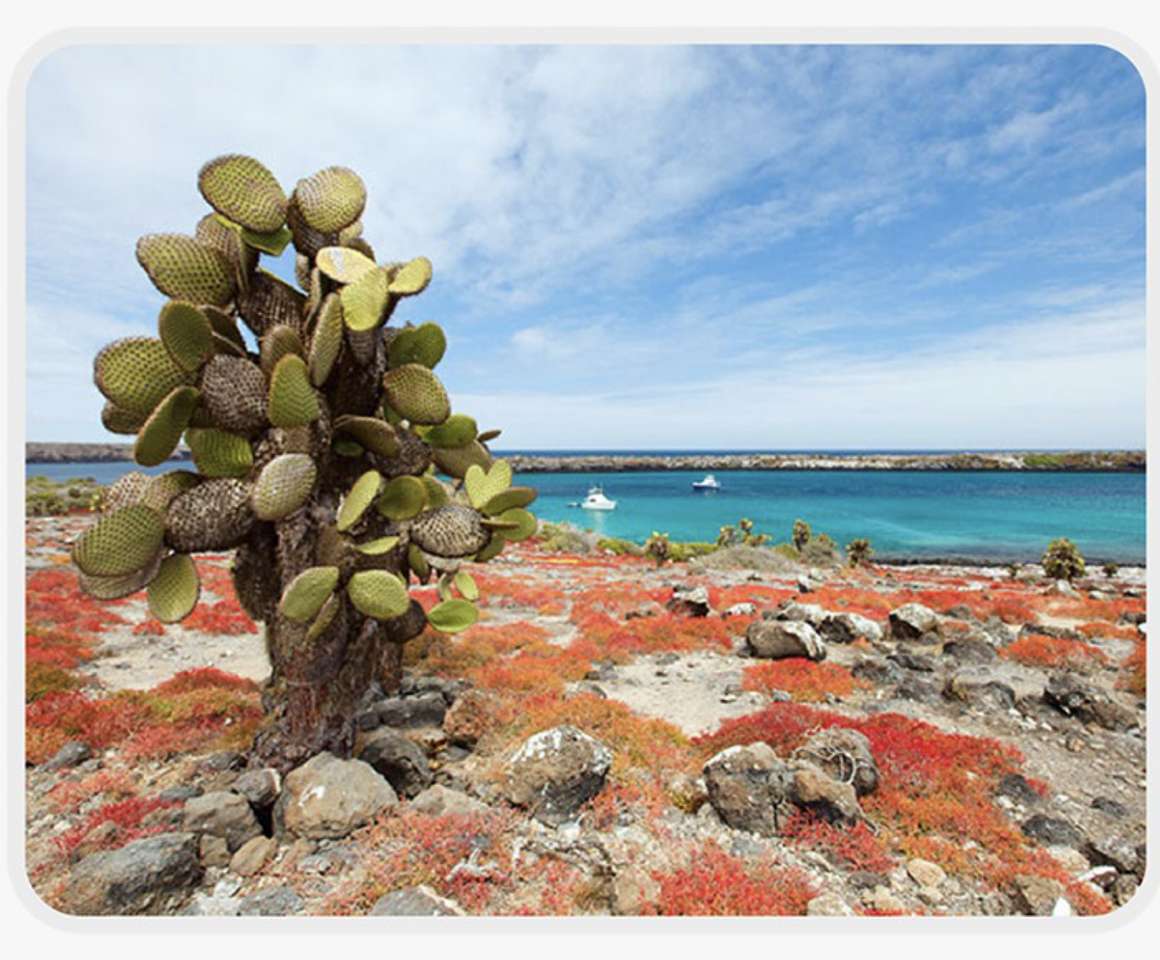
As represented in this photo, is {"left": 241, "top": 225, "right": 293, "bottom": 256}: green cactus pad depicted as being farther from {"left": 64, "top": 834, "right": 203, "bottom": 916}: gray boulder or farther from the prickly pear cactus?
{"left": 64, "top": 834, "right": 203, "bottom": 916}: gray boulder

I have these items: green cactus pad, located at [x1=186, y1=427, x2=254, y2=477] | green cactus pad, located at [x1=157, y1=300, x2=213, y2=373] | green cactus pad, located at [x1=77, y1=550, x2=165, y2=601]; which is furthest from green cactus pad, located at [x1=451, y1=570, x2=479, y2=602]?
green cactus pad, located at [x1=157, y1=300, x2=213, y2=373]

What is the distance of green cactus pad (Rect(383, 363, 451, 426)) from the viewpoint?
13.0ft

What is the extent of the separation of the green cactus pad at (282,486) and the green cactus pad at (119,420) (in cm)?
139

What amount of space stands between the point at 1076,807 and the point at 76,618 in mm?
13456

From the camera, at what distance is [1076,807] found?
13.5ft

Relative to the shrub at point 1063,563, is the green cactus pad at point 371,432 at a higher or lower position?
higher

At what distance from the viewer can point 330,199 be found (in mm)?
3828

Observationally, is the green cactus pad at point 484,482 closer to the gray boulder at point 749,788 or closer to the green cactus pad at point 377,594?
the green cactus pad at point 377,594

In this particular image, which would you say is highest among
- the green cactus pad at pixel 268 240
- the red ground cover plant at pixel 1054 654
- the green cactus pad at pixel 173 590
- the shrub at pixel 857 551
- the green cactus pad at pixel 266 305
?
the green cactus pad at pixel 268 240

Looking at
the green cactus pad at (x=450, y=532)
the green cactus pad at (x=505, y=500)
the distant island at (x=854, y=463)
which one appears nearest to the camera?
the green cactus pad at (x=450, y=532)

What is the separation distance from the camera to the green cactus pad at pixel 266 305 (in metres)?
3.90

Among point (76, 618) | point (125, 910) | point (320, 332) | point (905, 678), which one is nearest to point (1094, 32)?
point (320, 332)

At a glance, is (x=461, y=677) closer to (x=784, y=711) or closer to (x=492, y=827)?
(x=492, y=827)

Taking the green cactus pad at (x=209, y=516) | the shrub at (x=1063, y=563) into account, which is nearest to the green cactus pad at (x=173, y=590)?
the green cactus pad at (x=209, y=516)
